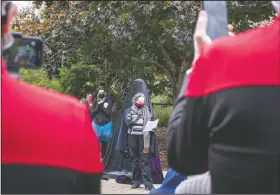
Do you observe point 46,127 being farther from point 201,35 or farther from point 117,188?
point 117,188

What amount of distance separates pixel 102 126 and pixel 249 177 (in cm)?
988

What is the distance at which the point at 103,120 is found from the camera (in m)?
11.8

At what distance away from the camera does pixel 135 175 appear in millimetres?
10211

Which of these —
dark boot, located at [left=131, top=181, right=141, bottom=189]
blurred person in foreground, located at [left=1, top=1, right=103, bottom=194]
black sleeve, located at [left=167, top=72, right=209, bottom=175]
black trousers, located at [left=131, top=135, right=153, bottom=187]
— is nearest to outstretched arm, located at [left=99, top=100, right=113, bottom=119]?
black trousers, located at [left=131, top=135, right=153, bottom=187]

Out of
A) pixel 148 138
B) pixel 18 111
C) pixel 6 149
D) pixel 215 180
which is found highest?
pixel 18 111

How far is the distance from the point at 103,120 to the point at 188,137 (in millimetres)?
9772

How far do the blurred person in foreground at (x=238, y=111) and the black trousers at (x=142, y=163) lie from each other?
308 inches

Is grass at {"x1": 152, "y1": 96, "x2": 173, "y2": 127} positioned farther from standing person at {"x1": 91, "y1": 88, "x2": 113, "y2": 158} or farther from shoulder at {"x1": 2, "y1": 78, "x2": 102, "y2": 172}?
shoulder at {"x1": 2, "y1": 78, "x2": 102, "y2": 172}

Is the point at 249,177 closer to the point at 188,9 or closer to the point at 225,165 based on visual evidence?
the point at 225,165

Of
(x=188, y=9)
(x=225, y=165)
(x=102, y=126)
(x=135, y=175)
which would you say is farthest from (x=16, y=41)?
(x=102, y=126)

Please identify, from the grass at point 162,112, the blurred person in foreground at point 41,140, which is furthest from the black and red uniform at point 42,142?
the grass at point 162,112

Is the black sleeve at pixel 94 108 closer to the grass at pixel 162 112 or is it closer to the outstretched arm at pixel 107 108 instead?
the outstretched arm at pixel 107 108

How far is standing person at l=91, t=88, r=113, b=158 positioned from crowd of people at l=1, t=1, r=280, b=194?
31.4 ft

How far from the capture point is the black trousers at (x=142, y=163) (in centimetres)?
989
